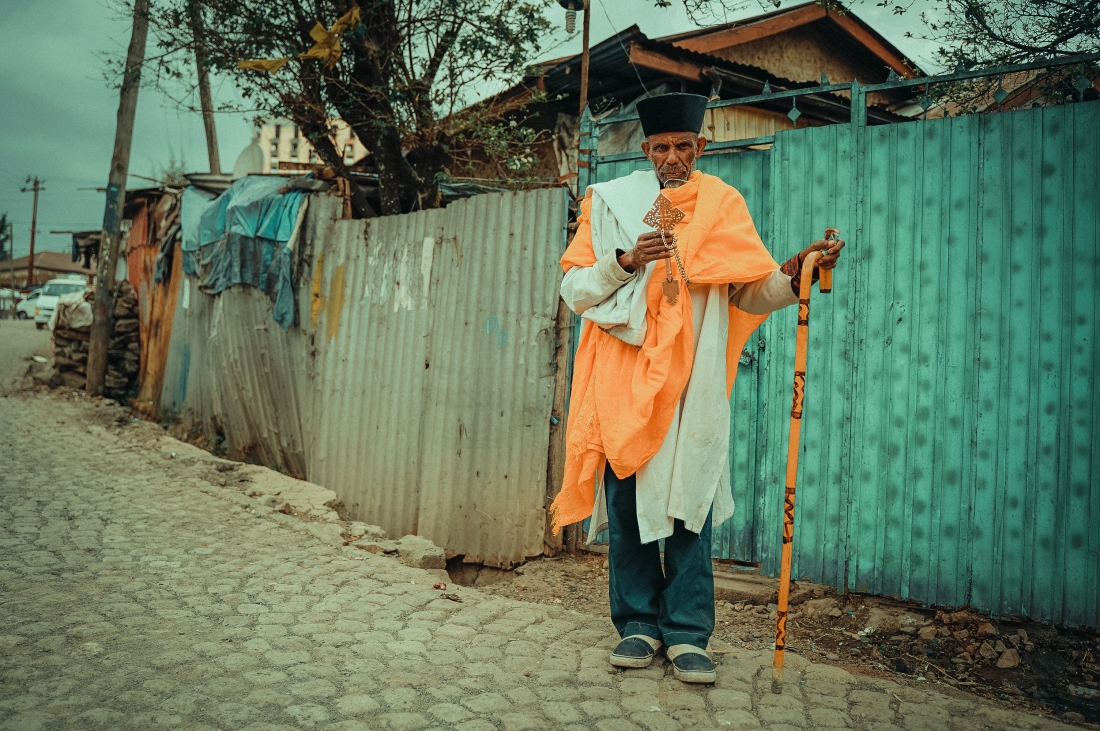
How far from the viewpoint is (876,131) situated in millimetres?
3805

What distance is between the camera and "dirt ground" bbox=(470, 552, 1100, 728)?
3010 mm

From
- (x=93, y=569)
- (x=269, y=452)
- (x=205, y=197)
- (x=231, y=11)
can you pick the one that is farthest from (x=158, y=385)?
(x=93, y=569)

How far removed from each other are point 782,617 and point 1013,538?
58.5 inches

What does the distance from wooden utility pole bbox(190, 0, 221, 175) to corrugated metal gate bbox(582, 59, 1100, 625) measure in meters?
6.02

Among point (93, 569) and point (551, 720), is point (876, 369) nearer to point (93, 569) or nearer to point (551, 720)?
point (551, 720)

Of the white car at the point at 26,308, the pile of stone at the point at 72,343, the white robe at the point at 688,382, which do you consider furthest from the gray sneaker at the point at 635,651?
the white car at the point at 26,308

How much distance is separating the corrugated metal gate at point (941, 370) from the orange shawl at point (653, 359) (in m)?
1.20

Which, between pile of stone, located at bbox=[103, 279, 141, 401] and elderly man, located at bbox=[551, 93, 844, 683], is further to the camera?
pile of stone, located at bbox=[103, 279, 141, 401]

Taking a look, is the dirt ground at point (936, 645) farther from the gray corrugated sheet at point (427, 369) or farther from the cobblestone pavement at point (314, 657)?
the gray corrugated sheet at point (427, 369)

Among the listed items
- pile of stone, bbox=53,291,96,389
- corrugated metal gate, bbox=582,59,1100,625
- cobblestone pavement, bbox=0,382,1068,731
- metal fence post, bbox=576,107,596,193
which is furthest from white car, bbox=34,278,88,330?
corrugated metal gate, bbox=582,59,1100,625

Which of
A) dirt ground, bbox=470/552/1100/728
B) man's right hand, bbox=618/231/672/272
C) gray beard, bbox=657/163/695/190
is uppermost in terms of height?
gray beard, bbox=657/163/695/190

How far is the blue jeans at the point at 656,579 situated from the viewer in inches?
110

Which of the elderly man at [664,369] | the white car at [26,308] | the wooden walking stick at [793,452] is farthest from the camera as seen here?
the white car at [26,308]

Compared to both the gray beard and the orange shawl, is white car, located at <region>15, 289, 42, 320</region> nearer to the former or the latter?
the orange shawl
